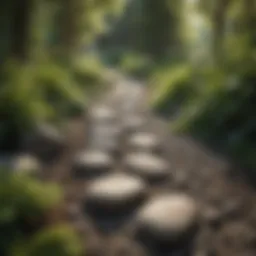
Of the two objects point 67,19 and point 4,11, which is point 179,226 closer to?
point 4,11

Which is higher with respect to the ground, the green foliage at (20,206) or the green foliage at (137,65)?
the green foliage at (137,65)

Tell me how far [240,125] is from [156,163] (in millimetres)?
902

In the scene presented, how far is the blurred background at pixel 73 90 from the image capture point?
2.96 meters

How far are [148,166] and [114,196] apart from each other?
2.62 feet

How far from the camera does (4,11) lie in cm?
612

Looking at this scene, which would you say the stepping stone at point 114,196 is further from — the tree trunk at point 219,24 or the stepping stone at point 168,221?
the tree trunk at point 219,24

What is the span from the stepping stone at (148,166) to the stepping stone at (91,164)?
183 mm

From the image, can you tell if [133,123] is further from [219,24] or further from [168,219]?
[168,219]

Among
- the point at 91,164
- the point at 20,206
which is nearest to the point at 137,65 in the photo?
the point at 91,164

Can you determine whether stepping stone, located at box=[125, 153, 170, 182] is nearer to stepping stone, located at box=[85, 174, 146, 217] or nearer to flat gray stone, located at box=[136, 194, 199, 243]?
stepping stone, located at box=[85, 174, 146, 217]

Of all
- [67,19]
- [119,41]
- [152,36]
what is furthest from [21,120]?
[119,41]

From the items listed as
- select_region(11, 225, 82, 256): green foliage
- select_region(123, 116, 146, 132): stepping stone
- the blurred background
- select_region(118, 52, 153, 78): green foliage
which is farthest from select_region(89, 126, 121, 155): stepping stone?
select_region(118, 52, 153, 78): green foliage

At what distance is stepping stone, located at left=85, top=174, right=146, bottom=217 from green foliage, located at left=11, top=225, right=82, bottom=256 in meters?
0.47

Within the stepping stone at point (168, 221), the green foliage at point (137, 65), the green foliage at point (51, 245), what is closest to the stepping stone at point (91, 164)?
the stepping stone at point (168, 221)
